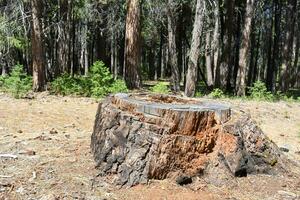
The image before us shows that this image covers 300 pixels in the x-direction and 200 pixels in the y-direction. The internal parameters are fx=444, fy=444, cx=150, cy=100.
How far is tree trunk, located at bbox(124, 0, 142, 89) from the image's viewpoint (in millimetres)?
14656

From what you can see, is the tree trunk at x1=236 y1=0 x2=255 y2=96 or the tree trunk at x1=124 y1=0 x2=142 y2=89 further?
the tree trunk at x1=236 y1=0 x2=255 y2=96

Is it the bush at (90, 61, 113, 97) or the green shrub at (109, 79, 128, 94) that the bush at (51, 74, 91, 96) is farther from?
the green shrub at (109, 79, 128, 94)

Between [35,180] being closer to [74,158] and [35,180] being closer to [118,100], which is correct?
[74,158]

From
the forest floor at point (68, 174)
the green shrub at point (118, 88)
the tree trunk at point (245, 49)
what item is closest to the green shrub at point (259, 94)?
the tree trunk at point (245, 49)

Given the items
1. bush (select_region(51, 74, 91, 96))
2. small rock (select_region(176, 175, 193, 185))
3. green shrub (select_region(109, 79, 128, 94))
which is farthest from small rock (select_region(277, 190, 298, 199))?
bush (select_region(51, 74, 91, 96))

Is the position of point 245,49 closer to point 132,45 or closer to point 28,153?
point 132,45

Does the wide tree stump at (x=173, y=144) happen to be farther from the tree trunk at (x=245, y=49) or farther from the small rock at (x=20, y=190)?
the tree trunk at (x=245, y=49)

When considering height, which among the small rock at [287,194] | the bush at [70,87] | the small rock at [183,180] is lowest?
the small rock at [287,194]

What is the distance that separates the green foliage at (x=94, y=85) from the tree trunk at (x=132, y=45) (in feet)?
2.54

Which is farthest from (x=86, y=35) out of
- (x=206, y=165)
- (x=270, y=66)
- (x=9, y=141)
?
(x=206, y=165)

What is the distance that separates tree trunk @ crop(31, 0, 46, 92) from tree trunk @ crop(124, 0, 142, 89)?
110 inches

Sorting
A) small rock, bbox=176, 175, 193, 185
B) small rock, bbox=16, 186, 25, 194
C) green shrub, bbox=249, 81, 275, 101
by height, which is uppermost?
green shrub, bbox=249, 81, 275, 101

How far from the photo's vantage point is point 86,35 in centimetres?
3669

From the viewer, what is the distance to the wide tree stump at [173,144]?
5.40m
